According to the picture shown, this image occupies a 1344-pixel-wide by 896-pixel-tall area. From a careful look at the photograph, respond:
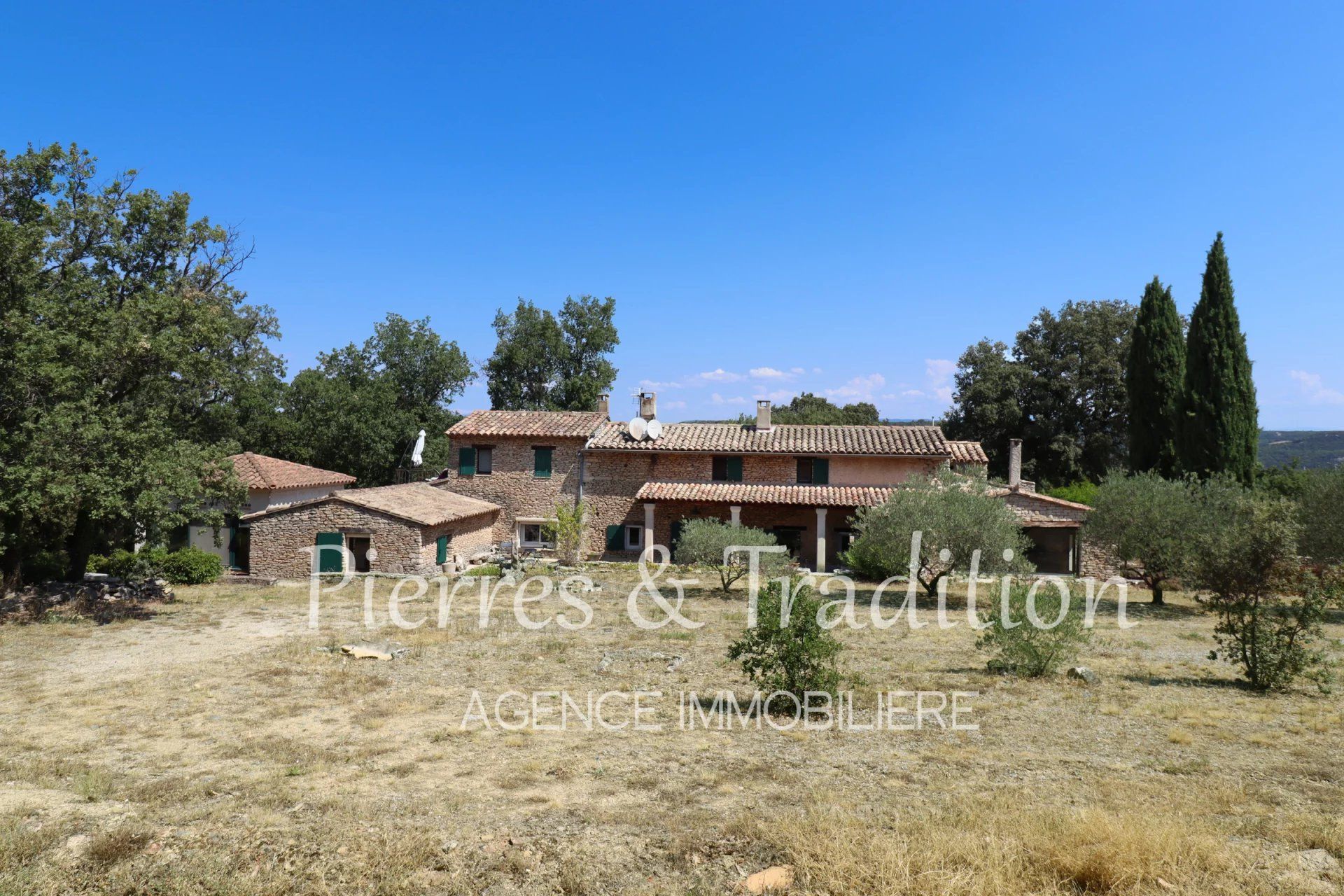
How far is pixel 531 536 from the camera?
30859 millimetres

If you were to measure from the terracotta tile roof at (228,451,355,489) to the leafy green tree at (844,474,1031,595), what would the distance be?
1975 centimetres

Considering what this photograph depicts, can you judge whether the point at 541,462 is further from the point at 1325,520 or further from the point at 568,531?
the point at 1325,520

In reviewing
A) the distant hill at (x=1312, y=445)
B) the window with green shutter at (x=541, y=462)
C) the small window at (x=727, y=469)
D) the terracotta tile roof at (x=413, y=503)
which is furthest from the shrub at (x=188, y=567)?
the distant hill at (x=1312, y=445)

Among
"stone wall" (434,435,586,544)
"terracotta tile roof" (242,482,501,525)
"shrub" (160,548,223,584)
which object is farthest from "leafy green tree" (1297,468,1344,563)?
"shrub" (160,548,223,584)

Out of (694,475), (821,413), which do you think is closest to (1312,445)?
(821,413)

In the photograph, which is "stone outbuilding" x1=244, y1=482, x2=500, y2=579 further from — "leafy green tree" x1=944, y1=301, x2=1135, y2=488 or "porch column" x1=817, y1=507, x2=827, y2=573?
"leafy green tree" x1=944, y1=301, x2=1135, y2=488

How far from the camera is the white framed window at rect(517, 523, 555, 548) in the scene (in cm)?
3044

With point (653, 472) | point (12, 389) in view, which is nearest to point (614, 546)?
point (653, 472)

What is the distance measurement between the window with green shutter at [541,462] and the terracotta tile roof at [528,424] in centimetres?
67

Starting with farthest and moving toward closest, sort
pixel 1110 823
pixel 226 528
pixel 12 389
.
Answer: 1. pixel 226 528
2. pixel 12 389
3. pixel 1110 823

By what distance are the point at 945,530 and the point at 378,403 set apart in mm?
28178

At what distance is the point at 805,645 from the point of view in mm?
10484

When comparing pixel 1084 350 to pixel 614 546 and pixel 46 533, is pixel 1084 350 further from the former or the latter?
pixel 46 533

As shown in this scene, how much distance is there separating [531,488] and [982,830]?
25.6 m
